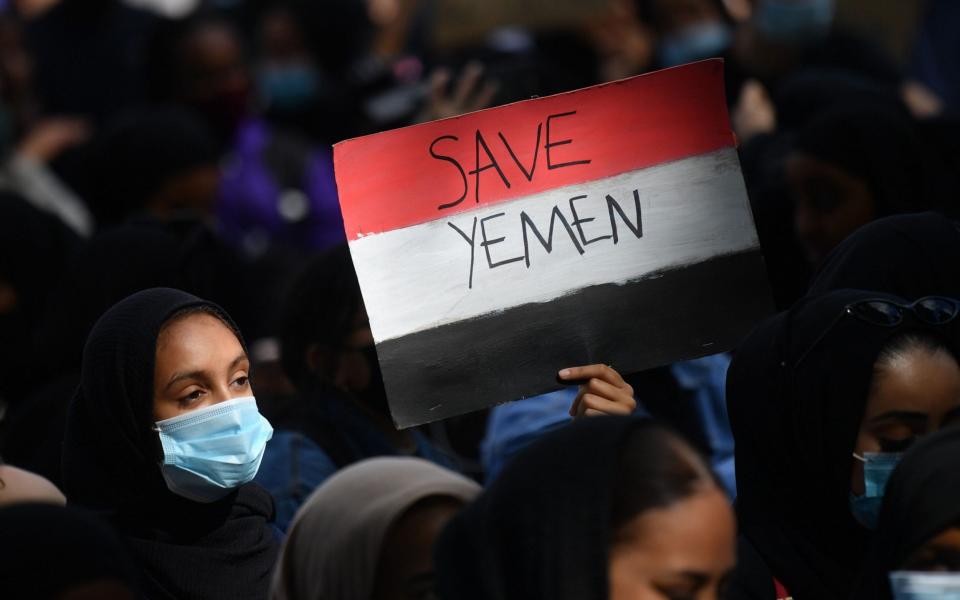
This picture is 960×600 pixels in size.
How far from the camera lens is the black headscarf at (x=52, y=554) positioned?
2.55 m

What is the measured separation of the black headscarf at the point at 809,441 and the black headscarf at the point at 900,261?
407 mm

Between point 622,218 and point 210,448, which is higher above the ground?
point 622,218

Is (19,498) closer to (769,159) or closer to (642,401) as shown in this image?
(642,401)

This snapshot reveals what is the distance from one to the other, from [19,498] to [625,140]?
1468 mm

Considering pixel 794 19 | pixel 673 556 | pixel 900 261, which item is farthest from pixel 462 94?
pixel 673 556

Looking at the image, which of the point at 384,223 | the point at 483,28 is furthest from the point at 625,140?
the point at 483,28

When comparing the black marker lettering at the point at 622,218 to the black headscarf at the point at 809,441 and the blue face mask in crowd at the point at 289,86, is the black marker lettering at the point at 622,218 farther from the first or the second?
the blue face mask in crowd at the point at 289,86

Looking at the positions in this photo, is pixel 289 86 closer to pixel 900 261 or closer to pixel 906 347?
pixel 900 261

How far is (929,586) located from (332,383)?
2.24 m

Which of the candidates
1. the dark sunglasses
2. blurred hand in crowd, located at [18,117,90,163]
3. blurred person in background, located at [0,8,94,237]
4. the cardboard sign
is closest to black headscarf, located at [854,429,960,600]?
Answer: the dark sunglasses

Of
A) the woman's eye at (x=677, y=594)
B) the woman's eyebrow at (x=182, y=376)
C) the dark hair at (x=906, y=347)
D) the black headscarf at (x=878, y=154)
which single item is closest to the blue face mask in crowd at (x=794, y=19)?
the black headscarf at (x=878, y=154)

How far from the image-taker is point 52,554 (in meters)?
2.57

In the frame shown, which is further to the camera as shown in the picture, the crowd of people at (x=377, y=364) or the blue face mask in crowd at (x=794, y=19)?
the blue face mask in crowd at (x=794, y=19)

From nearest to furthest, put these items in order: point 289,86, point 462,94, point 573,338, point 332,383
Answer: point 573,338
point 332,383
point 462,94
point 289,86
